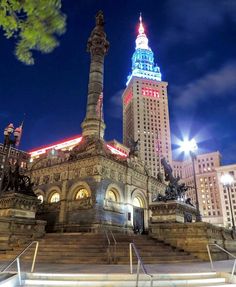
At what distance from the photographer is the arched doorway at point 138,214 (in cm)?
2869

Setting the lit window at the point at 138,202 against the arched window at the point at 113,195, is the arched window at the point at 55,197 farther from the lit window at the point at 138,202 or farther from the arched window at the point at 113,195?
the lit window at the point at 138,202

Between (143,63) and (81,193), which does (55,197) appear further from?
(143,63)

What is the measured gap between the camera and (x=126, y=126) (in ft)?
380

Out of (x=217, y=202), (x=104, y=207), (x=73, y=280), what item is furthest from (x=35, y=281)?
(x=217, y=202)

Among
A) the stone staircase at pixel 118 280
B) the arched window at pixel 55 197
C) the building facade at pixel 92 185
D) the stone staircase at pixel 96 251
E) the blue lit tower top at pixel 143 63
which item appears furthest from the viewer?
the blue lit tower top at pixel 143 63

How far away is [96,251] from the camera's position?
14625mm

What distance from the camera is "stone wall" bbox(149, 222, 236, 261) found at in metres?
15.9

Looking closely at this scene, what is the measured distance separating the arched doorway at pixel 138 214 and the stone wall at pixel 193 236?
32.7 ft

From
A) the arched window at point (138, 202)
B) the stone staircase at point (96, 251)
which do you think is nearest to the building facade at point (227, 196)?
the arched window at point (138, 202)

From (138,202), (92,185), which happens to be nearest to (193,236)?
(92,185)

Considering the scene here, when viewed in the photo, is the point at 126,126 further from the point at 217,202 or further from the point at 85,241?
the point at 85,241

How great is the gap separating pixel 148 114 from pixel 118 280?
103m

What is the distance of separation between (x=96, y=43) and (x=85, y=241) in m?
27.8

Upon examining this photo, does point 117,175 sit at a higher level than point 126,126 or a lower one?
lower
